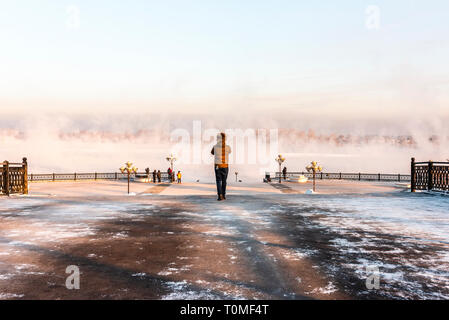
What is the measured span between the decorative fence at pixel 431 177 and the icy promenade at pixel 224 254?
21.4 ft

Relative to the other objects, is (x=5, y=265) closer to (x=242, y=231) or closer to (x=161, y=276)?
(x=161, y=276)

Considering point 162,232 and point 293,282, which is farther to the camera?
point 162,232

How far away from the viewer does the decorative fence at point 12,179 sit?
13742 millimetres

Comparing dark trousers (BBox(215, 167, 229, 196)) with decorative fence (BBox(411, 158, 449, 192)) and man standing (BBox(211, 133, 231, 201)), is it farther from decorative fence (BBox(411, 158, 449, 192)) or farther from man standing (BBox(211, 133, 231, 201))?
decorative fence (BBox(411, 158, 449, 192))

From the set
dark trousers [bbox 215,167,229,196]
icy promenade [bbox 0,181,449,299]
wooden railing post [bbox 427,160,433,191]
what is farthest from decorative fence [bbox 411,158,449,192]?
dark trousers [bbox 215,167,229,196]

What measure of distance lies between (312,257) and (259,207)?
5.52m

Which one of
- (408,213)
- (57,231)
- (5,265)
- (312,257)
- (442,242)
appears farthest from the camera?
(408,213)

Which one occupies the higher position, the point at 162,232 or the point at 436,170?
the point at 436,170

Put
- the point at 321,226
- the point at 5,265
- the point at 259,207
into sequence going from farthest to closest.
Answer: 1. the point at 259,207
2. the point at 321,226
3. the point at 5,265

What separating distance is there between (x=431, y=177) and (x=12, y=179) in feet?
63.4

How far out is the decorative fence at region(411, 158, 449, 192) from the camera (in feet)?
47.5
